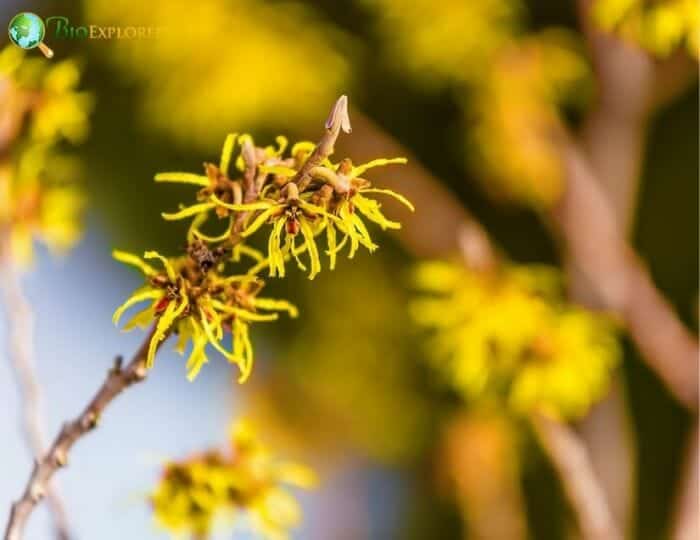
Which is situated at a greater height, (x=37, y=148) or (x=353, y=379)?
(x=353, y=379)

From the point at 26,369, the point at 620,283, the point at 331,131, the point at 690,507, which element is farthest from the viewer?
the point at 620,283

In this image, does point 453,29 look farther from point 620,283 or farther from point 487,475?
point 487,475

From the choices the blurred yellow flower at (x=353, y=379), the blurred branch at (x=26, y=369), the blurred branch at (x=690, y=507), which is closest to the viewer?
the blurred branch at (x=26, y=369)

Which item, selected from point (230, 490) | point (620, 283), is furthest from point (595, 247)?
point (230, 490)

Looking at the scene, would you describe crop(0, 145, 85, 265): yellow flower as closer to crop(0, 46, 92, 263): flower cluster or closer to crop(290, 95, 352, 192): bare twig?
crop(0, 46, 92, 263): flower cluster

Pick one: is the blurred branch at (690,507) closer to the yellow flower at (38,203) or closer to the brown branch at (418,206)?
the brown branch at (418,206)

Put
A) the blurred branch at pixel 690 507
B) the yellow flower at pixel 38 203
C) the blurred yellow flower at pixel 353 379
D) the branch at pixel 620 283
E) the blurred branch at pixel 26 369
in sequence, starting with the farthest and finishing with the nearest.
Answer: the blurred yellow flower at pixel 353 379 < the branch at pixel 620 283 < the blurred branch at pixel 690 507 < the yellow flower at pixel 38 203 < the blurred branch at pixel 26 369

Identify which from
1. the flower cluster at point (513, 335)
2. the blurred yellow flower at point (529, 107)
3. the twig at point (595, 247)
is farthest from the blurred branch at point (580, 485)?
the blurred yellow flower at point (529, 107)

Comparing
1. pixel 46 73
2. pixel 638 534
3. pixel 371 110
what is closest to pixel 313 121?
pixel 371 110
